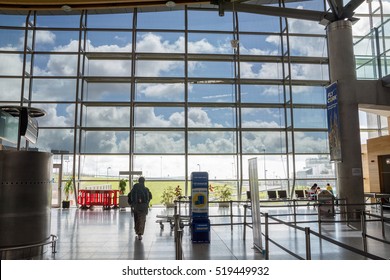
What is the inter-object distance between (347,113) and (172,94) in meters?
7.40

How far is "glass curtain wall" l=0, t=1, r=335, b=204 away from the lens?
15.5m

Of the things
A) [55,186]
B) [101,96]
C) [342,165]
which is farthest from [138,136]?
[342,165]

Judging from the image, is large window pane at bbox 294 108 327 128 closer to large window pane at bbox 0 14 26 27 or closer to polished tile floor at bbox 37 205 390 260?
polished tile floor at bbox 37 205 390 260

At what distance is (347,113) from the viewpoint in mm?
11523

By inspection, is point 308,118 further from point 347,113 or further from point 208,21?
point 208,21

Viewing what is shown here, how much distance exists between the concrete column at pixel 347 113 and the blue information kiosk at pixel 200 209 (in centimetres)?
583

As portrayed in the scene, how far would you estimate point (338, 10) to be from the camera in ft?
38.9

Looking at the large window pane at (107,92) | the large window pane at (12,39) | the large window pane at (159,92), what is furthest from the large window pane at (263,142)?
the large window pane at (12,39)

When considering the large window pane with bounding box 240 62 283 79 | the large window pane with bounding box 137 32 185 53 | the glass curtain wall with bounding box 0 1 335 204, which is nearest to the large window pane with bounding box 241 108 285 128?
the glass curtain wall with bounding box 0 1 335 204

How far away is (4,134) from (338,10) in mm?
10566

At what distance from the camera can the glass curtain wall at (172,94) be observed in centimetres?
1549

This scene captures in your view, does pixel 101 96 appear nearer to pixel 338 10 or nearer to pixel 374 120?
pixel 338 10

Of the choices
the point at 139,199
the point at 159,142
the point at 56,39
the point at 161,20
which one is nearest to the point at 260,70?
the point at 161,20
